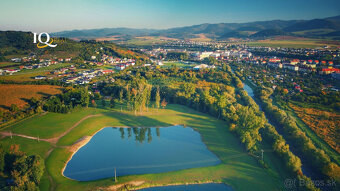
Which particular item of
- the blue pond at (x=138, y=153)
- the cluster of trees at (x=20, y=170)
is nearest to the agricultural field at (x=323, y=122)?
the blue pond at (x=138, y=153)

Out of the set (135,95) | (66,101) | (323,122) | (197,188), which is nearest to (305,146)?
(323,122)

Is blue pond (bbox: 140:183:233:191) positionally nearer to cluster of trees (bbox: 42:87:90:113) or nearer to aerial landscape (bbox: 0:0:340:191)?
aerial landscape (bbox: 0:0:340:191)

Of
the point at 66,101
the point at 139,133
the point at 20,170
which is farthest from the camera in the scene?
the point at 66,101

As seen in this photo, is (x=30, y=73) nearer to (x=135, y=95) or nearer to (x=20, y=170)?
(x=135, y=95)

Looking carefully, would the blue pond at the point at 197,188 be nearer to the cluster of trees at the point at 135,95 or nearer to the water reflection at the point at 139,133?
the water reflection at the point at 139,133

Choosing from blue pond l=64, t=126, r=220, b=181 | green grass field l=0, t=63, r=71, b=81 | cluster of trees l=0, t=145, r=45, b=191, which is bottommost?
blue pond l=64, t=126, r=220, b=181

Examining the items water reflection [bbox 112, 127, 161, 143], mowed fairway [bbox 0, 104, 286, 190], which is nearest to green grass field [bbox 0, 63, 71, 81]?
mowed fairway [bbox 0, 104, 286, 190]
